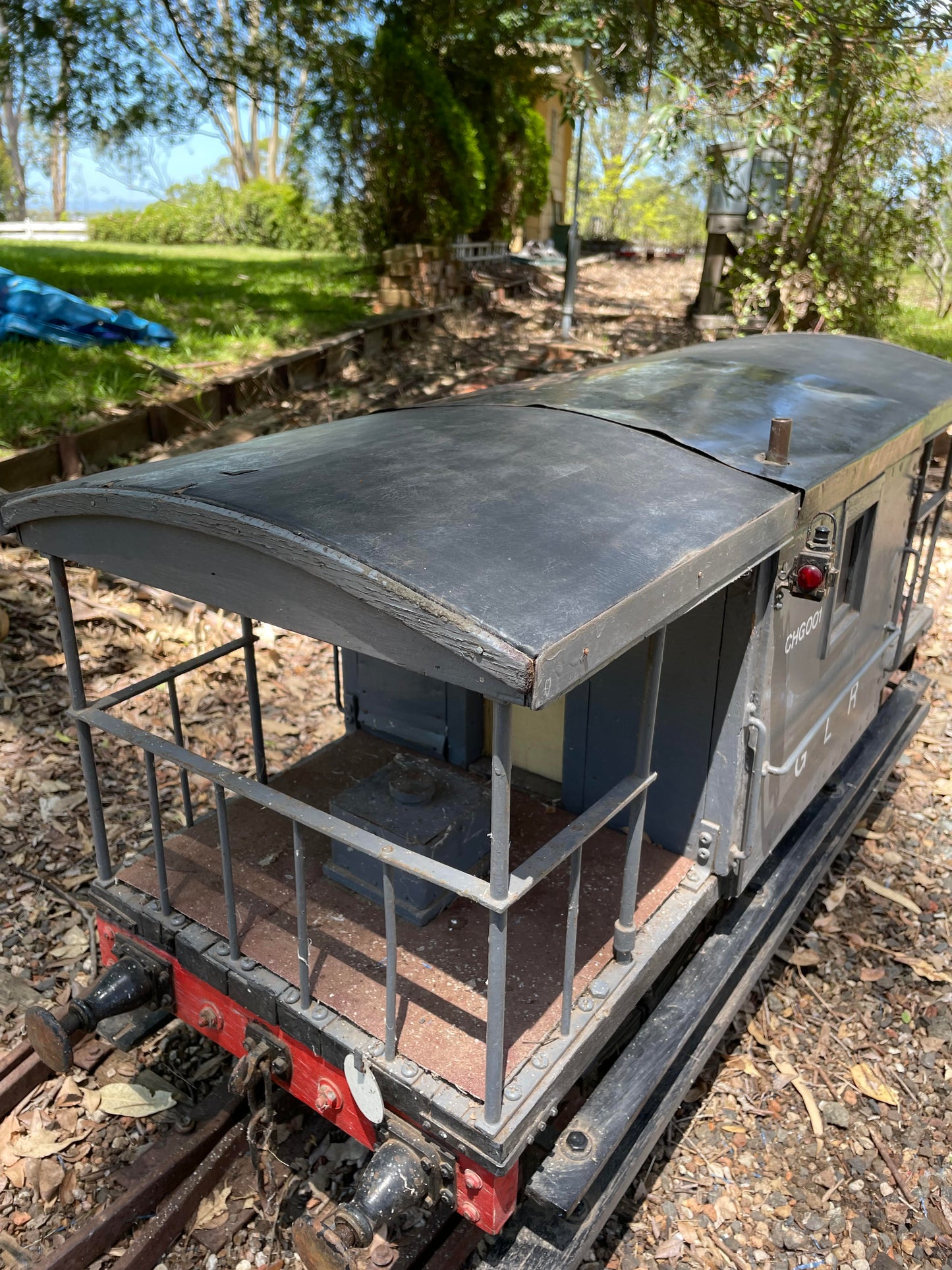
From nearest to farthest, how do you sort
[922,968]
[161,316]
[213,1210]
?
[213,1210] < [922,968] < [161,316]

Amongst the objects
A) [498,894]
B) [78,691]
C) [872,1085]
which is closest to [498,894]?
[498,894]

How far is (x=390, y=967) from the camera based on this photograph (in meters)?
2.36

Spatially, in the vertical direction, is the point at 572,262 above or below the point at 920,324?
above

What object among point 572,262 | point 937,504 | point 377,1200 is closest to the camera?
point 377,1200

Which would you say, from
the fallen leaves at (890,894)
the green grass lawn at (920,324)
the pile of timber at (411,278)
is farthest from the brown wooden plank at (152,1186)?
the green grass lawn at (920,324)

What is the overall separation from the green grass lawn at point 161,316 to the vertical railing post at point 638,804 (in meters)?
6.61

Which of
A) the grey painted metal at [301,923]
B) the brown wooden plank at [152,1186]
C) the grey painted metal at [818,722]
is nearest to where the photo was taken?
the grey painted metal at [301,923]

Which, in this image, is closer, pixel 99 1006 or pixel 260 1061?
pixel 260 1061

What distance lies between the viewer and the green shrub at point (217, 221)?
82.9ft

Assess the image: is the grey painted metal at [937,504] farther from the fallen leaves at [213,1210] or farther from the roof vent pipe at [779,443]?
the fallen leaves at [213,1210]

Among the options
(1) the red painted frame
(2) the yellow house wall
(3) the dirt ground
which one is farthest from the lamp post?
(1) the red painted frame

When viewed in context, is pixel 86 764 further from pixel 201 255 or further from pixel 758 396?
pixel 201 255

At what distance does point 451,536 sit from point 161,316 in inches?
445

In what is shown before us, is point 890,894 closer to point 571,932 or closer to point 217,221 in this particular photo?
point 571,932
